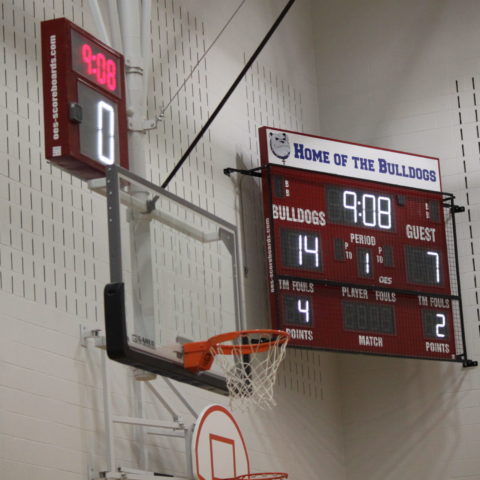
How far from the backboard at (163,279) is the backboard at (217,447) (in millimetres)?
911

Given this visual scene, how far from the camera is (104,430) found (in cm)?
754

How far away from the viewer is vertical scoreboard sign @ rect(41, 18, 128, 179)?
6.34 m

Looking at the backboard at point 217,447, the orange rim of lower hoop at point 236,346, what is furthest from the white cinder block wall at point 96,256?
the orange rim of lower hoop at point 236,346

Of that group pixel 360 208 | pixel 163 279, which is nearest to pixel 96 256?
pixel 163 279

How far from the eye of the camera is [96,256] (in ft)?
25.9

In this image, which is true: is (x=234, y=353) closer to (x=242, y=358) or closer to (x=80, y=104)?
(x=242, y=358)

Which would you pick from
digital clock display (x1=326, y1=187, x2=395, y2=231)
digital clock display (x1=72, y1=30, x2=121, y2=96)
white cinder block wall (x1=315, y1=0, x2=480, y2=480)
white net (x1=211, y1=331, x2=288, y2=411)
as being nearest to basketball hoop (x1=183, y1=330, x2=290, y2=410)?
white net (x1=211, y1=331, x2=288, y2=411)

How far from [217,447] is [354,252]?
259cm

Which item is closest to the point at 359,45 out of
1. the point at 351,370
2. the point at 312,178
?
the point at 312,178

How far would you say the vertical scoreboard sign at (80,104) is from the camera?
6344 millimetres

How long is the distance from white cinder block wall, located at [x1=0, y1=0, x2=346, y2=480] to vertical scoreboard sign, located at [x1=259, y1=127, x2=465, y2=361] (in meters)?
0.59

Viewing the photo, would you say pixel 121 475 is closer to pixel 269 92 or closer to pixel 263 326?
pixel 263 326

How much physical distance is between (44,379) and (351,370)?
5.06 meters

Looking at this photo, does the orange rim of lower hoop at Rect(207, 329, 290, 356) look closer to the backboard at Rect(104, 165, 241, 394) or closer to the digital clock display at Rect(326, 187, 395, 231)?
the backboard at Rect(104, 165, 241, 394)
